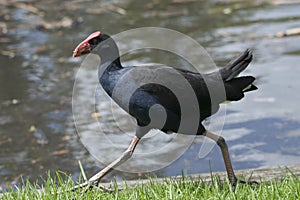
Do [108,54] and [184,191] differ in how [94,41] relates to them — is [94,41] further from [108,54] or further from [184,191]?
[184,191]

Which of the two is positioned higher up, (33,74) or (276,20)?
(276,20)

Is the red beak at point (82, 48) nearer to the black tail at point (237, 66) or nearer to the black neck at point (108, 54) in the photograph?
the black neck at point (108, 54)

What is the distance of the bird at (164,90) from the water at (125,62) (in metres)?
1.48

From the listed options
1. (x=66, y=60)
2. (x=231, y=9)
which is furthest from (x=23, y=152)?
(x=231, y=9)

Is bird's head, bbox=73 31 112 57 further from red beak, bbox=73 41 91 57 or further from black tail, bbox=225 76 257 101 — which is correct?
black tail, bbox=225 76 257 101

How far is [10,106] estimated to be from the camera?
787 centimetres

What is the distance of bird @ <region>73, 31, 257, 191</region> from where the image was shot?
441cm

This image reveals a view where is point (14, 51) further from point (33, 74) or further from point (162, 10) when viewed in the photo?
point (162, 10)

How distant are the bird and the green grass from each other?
179mm

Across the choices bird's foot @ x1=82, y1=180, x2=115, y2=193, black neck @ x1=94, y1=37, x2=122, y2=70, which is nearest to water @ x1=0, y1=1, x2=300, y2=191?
bird's foot @ x1=82, y1=180, x2=115, y2=193

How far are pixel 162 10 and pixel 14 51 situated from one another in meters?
3.28

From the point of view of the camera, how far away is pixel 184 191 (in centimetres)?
416

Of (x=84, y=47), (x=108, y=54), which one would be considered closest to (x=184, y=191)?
(x=108, y=54)

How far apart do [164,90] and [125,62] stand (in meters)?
4.59
